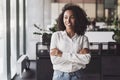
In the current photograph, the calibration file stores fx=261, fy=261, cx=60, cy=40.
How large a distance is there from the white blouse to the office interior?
175 cm

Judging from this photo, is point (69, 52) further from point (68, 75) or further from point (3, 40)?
point (3, 40)

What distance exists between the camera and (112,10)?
9.86m

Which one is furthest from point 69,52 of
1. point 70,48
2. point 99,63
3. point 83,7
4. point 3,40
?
point 83,7

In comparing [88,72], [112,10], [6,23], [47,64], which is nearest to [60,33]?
[47,64]

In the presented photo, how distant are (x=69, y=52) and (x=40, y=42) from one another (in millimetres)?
2725

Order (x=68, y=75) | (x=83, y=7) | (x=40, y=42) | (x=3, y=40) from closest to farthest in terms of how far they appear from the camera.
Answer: (x=68, y=75)
(x=40, y=42)
(x=3, y=40)
(x=83, y=7)

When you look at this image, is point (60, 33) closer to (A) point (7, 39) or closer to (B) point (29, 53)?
(A) point (7, 39)

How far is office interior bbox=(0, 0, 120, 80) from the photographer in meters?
4.51

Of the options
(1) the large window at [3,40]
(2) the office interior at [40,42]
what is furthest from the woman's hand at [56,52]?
Answer: (1) the large window at [3,40]

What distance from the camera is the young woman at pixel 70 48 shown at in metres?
1.86

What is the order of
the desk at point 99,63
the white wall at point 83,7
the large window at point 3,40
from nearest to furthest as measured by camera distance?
the desk at point 99,63, the large window at point 3,40, the white wall at point 83,7

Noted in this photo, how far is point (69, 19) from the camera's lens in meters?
1.90

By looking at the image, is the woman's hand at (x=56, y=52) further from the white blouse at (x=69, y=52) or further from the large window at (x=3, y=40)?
the large window at (x=3, y=40)

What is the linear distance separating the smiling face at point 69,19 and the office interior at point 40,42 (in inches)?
68.3
